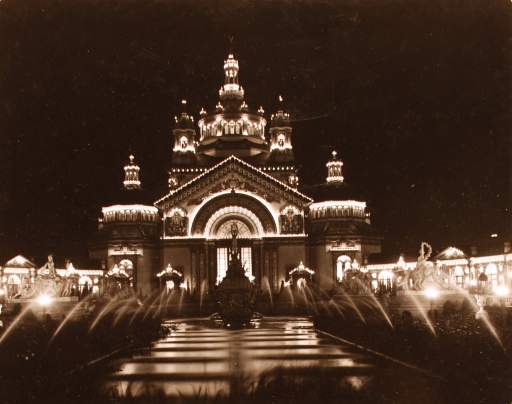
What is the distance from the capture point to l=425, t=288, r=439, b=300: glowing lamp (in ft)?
152

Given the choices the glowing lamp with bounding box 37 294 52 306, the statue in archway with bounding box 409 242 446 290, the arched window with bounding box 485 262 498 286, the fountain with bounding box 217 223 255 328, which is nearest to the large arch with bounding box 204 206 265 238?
the arched window with bounding box 485 262 498 286

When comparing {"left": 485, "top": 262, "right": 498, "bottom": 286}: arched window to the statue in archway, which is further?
{"left": 485, "top": 262, "right": 498, "bottom": 286}: arched window

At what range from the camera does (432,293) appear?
46.9 metres

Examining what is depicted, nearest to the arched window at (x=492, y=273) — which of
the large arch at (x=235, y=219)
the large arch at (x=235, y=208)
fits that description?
the large arch at (x=235, y=208)

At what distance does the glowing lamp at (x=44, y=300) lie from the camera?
147 feet

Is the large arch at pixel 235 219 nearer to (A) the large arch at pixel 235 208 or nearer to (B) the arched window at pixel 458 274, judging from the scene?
(A) the large arch at pixel 235 208

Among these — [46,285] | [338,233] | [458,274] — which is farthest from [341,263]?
[46,285]

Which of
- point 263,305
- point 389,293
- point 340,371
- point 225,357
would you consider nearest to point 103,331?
point 225,357

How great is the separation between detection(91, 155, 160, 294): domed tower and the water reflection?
3933 cm

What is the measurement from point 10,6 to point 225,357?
12897 mm

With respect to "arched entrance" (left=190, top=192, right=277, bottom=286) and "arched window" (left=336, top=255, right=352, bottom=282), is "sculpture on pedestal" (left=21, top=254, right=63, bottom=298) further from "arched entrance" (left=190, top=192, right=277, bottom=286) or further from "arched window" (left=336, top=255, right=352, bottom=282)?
"arched window" (left=336, top=255, right=352, bottom=282)

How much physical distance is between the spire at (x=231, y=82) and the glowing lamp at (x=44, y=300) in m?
43.3

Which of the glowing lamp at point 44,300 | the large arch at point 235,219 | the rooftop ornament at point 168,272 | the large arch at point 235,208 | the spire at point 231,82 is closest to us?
the glowing lamp at point 44,300

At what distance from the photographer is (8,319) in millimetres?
35219
